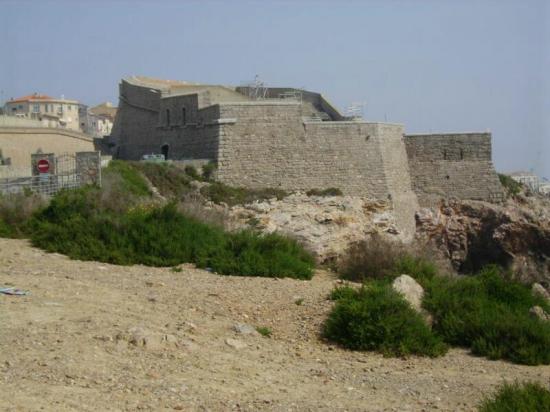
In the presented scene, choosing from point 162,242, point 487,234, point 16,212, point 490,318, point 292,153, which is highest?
point 292,153

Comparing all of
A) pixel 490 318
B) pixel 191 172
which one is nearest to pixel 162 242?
pixel 490 318

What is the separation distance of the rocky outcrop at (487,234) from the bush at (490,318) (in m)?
14.9

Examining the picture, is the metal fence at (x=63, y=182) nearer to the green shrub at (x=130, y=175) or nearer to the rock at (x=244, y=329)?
the green shrub at (x=130, y=175)

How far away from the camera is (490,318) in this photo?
796 cm

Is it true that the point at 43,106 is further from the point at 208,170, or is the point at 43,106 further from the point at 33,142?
the point at 208,170

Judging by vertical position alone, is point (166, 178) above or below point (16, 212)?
above

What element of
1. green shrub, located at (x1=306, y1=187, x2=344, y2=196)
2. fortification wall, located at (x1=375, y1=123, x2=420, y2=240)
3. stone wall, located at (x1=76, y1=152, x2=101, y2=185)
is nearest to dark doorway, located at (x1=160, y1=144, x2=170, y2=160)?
green shrub, located at (x1=306, y1=187, x2=344, y2=196)

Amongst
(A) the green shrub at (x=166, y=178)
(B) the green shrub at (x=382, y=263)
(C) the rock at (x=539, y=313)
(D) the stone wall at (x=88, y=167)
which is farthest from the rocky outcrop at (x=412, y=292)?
(A) the green shrub at (x=166, y=178)

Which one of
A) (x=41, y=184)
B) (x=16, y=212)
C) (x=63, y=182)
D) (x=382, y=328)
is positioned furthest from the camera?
Answer: (x=63, y=182)

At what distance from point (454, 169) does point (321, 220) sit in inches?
483

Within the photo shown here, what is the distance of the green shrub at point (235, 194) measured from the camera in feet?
70.8

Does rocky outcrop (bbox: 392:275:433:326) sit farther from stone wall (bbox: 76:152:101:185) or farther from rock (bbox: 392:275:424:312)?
stone wall (bbox: 76:152:101:185)

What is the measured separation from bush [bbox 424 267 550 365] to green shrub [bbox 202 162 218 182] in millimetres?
14361

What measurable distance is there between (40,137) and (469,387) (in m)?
26.7
